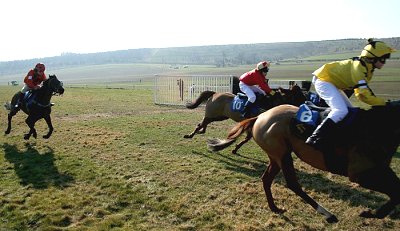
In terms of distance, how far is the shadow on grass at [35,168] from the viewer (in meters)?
7.18

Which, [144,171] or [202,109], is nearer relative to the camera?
[144,171]

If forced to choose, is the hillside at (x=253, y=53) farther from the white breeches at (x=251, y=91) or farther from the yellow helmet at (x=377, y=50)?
the yellow helmet at (x=377, y=50)

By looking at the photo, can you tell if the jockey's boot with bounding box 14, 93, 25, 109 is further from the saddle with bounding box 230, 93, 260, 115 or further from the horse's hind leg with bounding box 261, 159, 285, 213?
the horse's hind leg with bounding box 261, 159, 285, 213

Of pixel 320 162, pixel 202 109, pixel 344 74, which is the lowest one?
pixel 202 109

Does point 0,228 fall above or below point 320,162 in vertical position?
below

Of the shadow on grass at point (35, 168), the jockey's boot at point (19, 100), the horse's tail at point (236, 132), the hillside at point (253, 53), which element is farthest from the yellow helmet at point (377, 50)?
the hillside at point (253, 53)

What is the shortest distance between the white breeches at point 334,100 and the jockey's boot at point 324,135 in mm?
88

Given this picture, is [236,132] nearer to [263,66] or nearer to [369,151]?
[369,151]

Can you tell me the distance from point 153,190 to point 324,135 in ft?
10.8

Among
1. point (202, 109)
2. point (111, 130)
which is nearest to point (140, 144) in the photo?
point (111, 130)

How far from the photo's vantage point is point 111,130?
1291cm

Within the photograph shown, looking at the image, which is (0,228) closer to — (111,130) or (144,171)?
(144,171)

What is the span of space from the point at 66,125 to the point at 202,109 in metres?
7.73

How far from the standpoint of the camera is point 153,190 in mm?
6691
